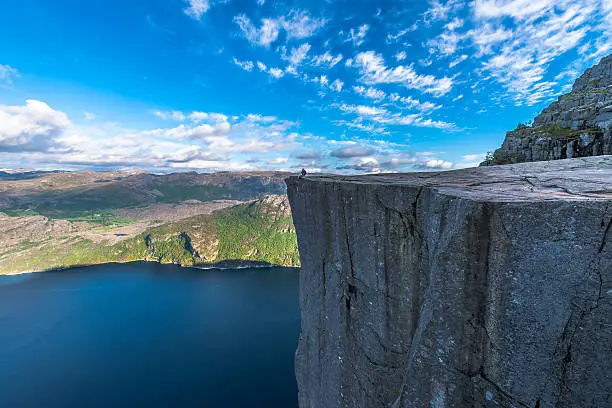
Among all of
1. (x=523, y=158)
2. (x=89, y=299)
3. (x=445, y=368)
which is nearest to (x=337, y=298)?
(x=445, y=368)

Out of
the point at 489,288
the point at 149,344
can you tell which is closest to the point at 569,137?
the point at 489,288

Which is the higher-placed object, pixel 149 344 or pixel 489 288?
pixel 489 288

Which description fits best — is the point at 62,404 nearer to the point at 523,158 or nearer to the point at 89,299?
the point at 89,299

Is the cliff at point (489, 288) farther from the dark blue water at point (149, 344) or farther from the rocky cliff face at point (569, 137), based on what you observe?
the dark blue water at point (149, 344)

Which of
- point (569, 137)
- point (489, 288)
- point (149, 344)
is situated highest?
point (569, 137)

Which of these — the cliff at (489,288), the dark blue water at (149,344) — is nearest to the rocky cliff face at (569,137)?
the cliff at (489,288)

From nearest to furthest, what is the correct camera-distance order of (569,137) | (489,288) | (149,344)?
(489,288)
(569,137)
(149,344)

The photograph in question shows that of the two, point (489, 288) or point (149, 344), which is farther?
point (149, 344)

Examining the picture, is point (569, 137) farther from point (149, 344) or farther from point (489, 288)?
point (149, 344)
